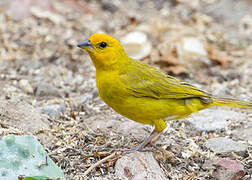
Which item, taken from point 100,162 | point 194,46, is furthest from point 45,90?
point 194,46

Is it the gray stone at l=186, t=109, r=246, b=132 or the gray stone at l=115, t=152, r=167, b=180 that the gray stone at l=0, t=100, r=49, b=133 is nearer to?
the gray stone at l=115, t=152, r=167, b=180

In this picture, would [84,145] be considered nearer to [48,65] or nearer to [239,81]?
[48,65]

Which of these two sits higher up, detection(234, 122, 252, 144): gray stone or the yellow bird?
the yellow bird

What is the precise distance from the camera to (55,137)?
390cm

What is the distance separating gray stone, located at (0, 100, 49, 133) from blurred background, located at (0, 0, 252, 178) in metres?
0.07

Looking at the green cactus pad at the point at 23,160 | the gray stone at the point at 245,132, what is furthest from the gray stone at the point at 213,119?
the green cactus pad at the point at 23,160

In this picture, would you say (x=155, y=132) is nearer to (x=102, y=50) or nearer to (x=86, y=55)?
(x=102, y=50)

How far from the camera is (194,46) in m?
6.36

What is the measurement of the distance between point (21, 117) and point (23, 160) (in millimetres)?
944

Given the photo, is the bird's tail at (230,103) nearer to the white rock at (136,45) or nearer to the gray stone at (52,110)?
the gray stone at (52,110)

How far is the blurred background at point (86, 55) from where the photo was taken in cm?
438

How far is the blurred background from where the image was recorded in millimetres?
4375

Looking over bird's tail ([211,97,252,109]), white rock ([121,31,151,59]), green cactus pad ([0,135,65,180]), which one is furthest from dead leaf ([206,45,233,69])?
green cactus pad ([0,135,65,180])

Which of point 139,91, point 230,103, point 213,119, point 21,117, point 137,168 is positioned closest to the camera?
point 137,168
